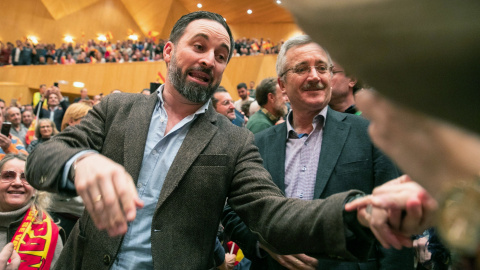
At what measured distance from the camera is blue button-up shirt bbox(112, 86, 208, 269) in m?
1.34

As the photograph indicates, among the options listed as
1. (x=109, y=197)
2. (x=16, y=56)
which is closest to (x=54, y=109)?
(x=109, y=197)

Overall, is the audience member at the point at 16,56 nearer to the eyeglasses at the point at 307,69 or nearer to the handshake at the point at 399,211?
the eyeglasses at the point at 307,69

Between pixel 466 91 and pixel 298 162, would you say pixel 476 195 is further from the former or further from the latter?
pixel 298 162

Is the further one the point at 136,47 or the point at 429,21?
the point at 136,47

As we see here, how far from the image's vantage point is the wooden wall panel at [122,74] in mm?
13641

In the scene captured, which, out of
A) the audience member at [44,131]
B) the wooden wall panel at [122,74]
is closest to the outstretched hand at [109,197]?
the audience member at [44,131]

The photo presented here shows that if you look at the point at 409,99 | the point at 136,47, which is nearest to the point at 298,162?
the point at 409,99

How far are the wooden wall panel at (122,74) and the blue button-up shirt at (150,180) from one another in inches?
474

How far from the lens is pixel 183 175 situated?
4.50 feet

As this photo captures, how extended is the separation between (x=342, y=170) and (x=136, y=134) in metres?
0.76

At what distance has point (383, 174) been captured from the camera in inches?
59.4

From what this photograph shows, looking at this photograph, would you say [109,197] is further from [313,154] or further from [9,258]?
[9,258]

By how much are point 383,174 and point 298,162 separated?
1.12ft

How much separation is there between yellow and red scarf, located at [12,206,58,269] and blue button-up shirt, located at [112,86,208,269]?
1.15 m
